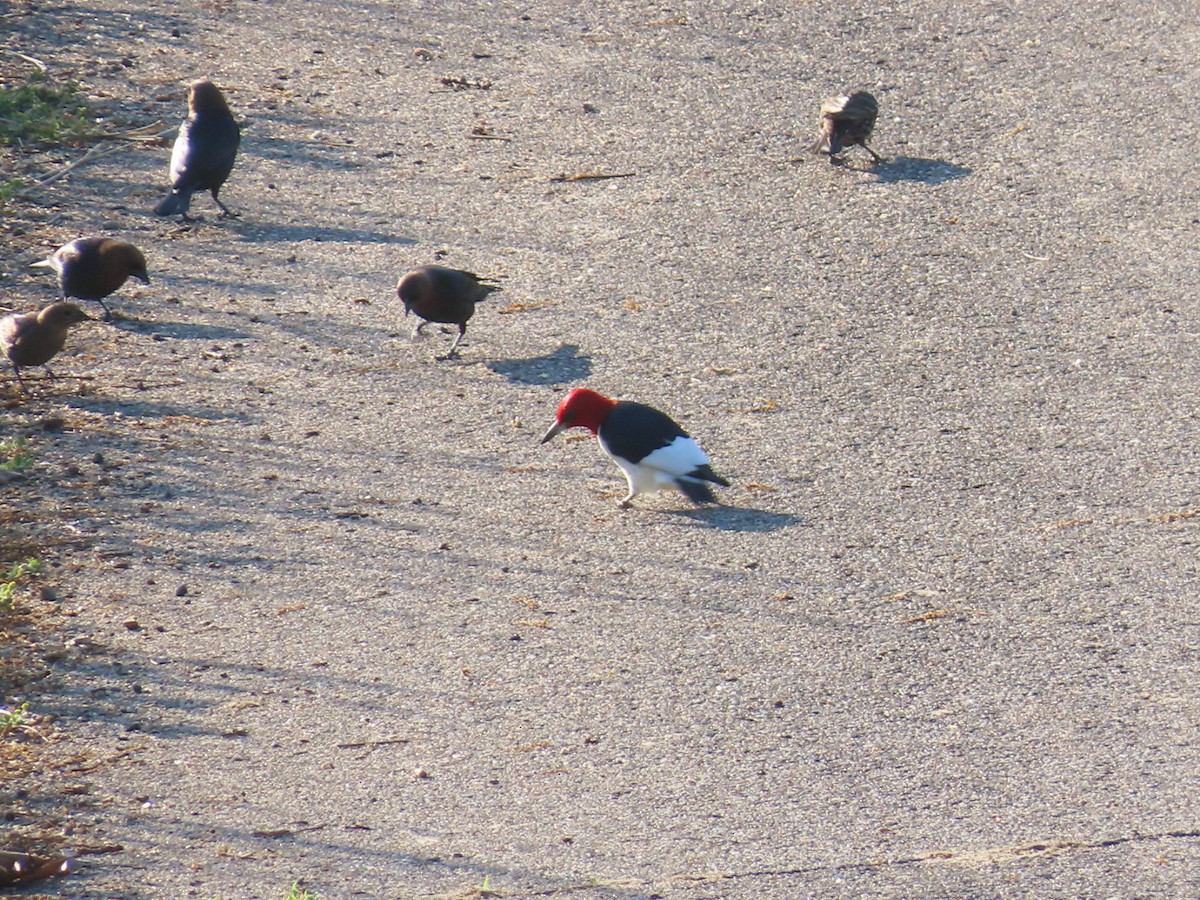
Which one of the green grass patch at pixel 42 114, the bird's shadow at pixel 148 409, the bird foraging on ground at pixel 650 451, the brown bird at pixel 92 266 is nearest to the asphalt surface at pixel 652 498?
the bird's shadow at pixel 148 409

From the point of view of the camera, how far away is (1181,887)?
4.36m

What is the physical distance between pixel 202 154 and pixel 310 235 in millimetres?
844

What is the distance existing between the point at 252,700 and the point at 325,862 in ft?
3.36

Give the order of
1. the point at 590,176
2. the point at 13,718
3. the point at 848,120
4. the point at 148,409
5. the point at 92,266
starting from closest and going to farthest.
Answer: the point at 13,718
the point at 148,409
the point at 92,266
the point at 848,120
the point at 590,176

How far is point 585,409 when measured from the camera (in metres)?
7.00

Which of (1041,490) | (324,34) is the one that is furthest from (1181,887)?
(324,34)

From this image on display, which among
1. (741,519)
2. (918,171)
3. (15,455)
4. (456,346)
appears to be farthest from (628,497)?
(918,171)

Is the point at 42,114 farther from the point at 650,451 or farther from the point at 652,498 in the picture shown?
the point at 650,451

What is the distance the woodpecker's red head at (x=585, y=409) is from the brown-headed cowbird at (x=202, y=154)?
381 cm

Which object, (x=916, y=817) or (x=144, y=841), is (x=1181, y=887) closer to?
(x=916, y=817)

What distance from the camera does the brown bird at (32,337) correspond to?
7645mm

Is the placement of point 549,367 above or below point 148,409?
above

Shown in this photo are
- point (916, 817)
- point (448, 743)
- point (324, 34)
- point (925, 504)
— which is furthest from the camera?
point (324, 34)

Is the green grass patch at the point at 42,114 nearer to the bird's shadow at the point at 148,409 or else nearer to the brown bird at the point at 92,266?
the brown bird at the point at 92,266
